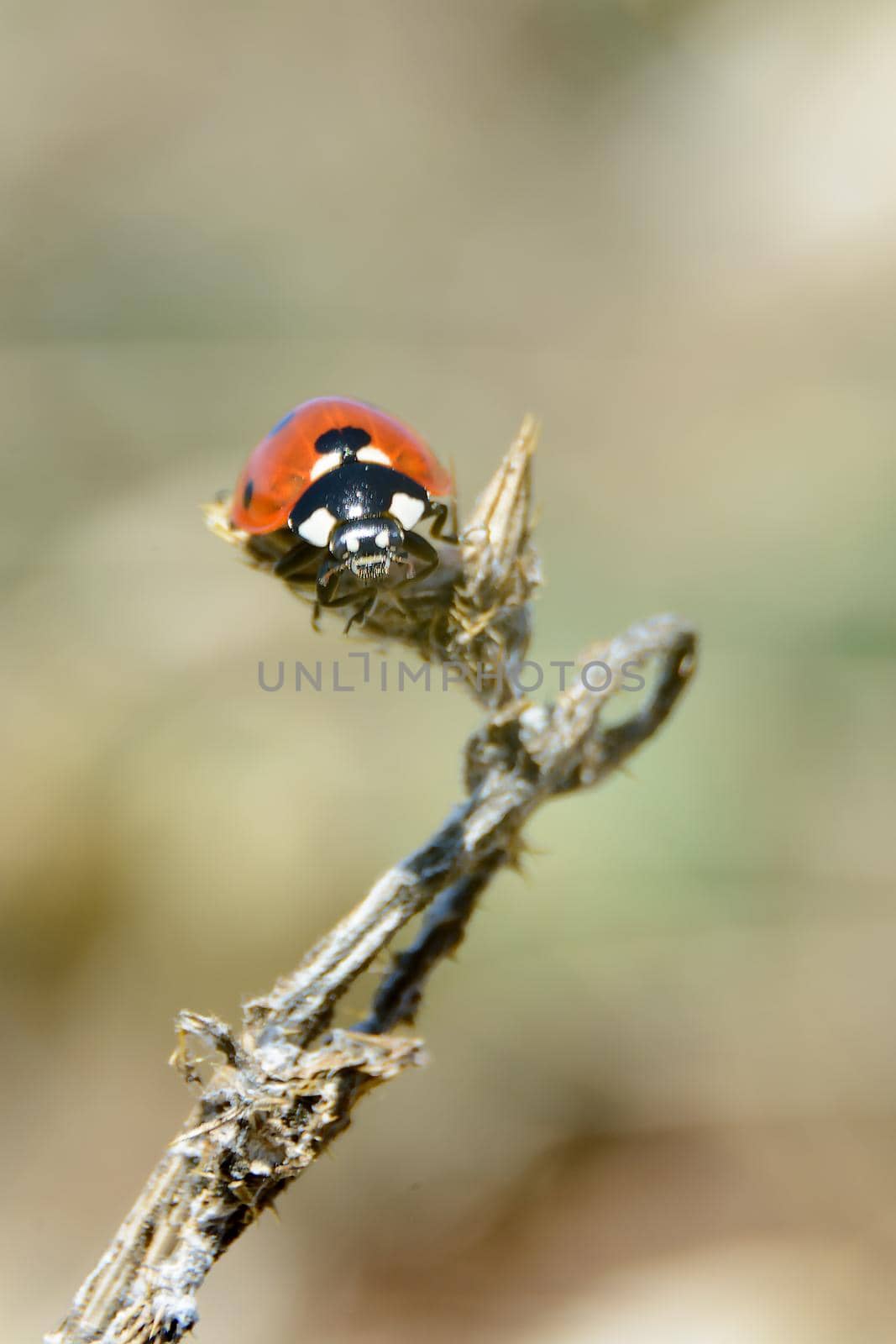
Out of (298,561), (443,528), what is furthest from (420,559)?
(298,561)

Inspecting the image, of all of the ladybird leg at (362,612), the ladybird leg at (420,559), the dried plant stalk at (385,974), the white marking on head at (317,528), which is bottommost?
the dried plant stalk at (385,974)

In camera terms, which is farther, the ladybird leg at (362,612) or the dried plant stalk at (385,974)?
the ladybird leg at (362,612)

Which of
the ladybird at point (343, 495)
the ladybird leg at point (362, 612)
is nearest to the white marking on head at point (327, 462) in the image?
the ladybird at point (343, 495)

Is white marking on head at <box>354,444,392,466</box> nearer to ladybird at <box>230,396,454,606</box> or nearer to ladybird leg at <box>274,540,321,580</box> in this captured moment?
ladybird at <box>230,396,454,606</box>

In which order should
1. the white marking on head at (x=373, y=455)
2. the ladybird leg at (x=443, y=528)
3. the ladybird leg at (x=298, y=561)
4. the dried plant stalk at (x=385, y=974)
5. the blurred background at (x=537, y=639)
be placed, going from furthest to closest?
the blurred background at (x=537, y=639), the white marking on head at (x=373, y=455), the ladybird leg at (x=298, y=561), the ladybird leg at (x=443, y=528), the dried plant stalk at (x=385, y=974)

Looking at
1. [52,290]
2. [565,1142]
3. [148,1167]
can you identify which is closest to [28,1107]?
[148,1167]

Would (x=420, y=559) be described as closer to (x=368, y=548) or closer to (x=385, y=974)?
(x=368, y=548)

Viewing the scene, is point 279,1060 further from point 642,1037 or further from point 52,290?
point 52,290

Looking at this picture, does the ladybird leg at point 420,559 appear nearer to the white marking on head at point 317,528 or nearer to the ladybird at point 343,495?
the ladybird at point 343,495
